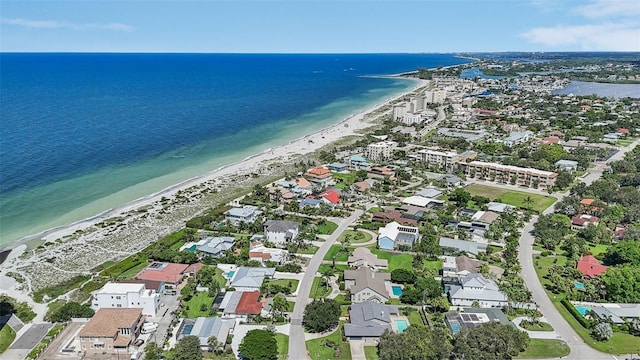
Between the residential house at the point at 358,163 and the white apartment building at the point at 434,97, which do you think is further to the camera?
the white apartment building at the point at 434,97

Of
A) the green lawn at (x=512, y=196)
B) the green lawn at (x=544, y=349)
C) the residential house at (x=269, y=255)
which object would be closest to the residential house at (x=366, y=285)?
the residential house at (x=269, y=255)

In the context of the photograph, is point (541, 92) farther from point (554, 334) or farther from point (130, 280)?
point (130, 280)

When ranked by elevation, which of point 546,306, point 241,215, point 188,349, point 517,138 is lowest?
point 546,306

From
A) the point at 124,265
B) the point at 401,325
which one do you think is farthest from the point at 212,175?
the point at 401,325

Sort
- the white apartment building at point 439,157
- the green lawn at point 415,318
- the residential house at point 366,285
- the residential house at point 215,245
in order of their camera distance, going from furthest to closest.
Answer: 1. the white apartment building at point 439,157
2. the residential house at point 215,245
3. the residential house at point 366,285
4. the green lawn at point 415,318

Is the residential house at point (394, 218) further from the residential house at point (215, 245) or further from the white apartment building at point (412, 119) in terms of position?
the white apartment building at point (412, 119)

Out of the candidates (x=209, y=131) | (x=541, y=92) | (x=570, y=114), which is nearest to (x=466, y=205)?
(x=209, y=131)

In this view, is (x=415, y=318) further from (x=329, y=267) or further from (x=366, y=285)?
(x=329, y=267)
